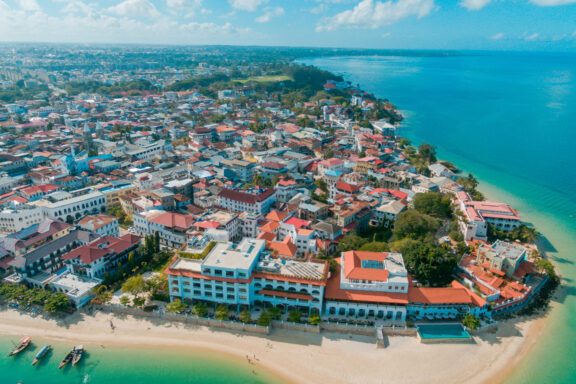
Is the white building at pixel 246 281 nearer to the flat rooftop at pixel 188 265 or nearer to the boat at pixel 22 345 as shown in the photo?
the flat rooftop at pixel 188 265

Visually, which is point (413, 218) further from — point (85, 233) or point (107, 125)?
point (107, 125)

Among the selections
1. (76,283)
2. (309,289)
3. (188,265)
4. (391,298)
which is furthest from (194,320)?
(391,298)

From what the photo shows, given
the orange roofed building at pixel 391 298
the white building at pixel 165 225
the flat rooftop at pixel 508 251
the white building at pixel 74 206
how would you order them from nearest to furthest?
1. the orange roofed building at pixel 391 298
2. the flat rooftop at pixel 508 251
3. the white building at pixel 165 225
4. the white building at pixel 74 206

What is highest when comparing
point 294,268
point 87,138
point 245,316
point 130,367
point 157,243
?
point 294,268

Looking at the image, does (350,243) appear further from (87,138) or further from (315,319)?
(87,138)

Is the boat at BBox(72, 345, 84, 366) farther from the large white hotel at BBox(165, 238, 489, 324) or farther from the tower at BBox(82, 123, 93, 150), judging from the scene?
the tower at BBox(82, 123, 93, 150)

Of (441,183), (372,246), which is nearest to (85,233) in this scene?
(372,246)

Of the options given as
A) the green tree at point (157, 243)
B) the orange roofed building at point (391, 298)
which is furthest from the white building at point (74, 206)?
the orange roofed building at point (391, 298)
